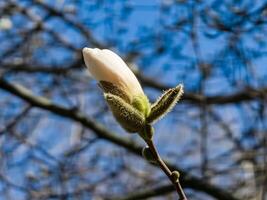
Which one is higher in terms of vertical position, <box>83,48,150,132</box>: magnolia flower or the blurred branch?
<box>83,48,150,132</box>: magnolia flower

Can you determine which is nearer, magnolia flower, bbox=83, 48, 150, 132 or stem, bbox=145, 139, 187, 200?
stem, bbox=145, 139, 187, 200

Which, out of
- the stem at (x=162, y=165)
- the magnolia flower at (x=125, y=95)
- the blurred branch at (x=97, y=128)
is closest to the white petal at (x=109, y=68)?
the magnolia flower at (x=125, y=95)

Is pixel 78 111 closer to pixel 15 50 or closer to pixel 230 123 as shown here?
pixel 15 50

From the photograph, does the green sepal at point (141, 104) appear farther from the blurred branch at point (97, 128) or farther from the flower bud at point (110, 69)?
the blurred branch at point (97, 128)

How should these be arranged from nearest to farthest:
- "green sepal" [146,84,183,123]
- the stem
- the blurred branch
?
the stem < "green sepal" [146,84,183,123] < the blurred branch

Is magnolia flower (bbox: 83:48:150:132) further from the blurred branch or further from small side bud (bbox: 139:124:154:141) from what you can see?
the blurred branch

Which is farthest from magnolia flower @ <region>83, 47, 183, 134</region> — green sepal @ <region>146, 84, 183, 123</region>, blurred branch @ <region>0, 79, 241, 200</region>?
blurred branch @ <region>0, 79, 241, 200</region>

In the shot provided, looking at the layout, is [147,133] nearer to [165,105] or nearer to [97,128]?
[165,105]

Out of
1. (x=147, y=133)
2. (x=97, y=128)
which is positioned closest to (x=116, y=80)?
(x=147, y=133)
